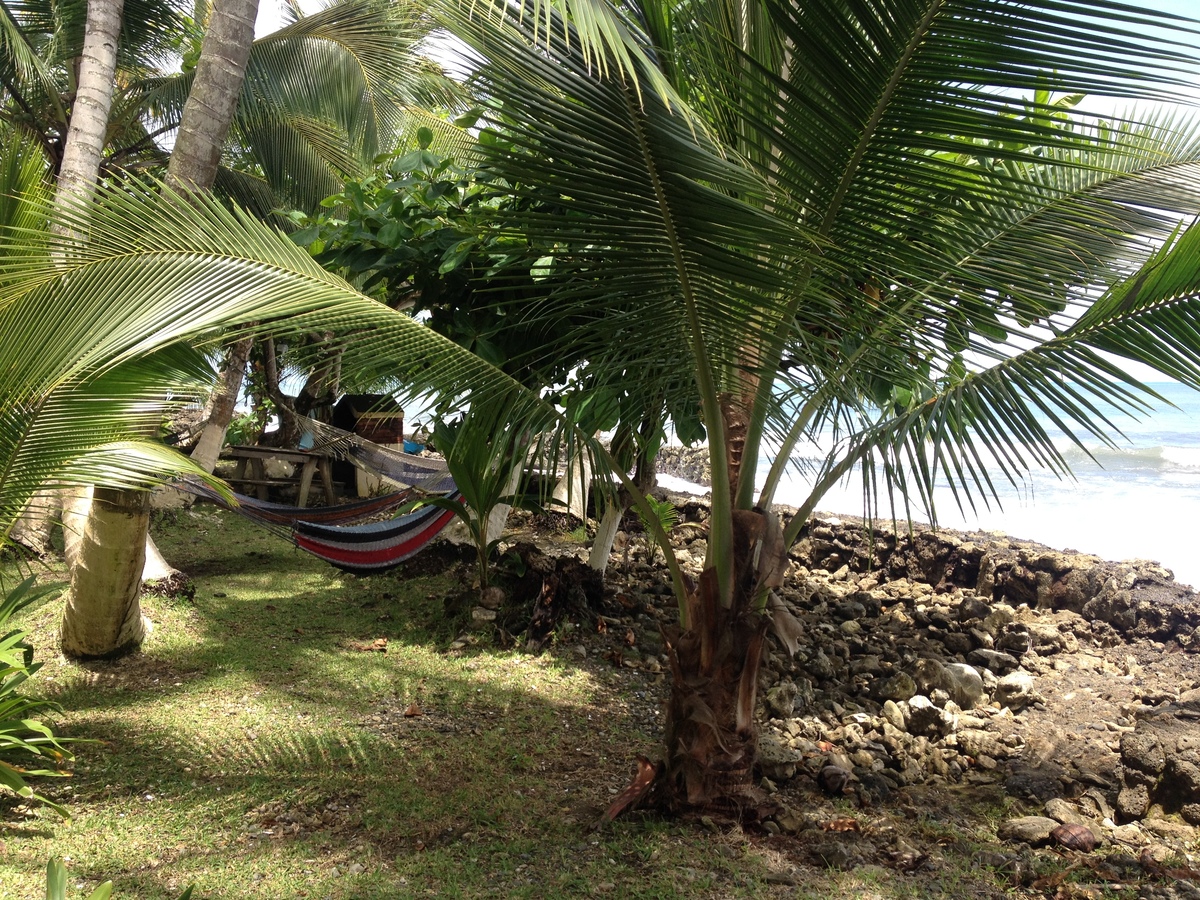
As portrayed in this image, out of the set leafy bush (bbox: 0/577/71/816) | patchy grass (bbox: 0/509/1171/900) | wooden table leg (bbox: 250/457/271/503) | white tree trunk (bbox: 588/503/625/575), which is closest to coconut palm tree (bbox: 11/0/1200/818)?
patchy grass (bbox: 0/509/1171/900)

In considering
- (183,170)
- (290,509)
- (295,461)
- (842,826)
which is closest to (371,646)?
(290,509)

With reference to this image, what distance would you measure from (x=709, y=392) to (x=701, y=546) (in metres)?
3.89

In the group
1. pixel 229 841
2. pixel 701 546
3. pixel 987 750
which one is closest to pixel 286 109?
pixel 701 546

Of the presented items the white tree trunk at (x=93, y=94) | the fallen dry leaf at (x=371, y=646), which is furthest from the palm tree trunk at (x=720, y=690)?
the white tree trunk at (x=93, y=94)

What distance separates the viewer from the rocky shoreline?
2.56 metres

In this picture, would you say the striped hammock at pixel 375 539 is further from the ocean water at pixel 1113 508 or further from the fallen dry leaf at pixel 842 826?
the ocean water at pixel 1113 508

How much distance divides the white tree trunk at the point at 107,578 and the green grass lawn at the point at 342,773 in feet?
0.35

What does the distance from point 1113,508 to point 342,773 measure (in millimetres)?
14270

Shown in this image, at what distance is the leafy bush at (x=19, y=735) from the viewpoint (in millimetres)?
2334

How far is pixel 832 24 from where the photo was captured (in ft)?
5.01

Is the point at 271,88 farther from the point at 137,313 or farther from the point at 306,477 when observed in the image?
the point at 137,313

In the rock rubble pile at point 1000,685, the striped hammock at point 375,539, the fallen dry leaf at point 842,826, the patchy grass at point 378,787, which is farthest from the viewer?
the striped hammock at point 375,539

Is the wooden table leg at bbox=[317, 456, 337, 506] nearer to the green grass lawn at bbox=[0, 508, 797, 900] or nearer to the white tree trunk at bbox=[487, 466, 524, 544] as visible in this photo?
the green grass lawn at bbox=[0, 508, 797, 900]

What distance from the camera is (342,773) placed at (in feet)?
8.90
